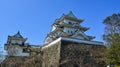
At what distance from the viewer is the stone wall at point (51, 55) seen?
19.5 metres

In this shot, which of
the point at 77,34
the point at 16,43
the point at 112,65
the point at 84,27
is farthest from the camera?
the point at 16,43

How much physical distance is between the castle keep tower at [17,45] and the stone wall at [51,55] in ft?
23.5

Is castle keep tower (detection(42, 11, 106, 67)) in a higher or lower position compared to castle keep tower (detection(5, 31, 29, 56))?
lower

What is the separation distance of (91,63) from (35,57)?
23.3 ft

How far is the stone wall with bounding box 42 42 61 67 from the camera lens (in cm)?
1946

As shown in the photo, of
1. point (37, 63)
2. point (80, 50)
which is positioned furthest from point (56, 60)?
point (37, 63)

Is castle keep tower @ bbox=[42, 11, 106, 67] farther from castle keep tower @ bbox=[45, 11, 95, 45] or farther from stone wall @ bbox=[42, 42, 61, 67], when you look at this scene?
castle keep tower @ bbox=[45, 11, 95, 45]

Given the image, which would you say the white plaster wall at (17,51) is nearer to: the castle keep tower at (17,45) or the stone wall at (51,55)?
the castle keep tower at (17,45)

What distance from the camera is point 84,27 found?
30484 mm

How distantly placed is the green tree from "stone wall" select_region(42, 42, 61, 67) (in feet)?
14.9

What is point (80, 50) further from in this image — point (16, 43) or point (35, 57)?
point (16, 43)

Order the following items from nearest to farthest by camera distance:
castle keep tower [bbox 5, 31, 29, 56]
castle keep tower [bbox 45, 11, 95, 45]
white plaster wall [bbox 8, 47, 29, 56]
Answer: white plaster wall [bbox 8, 47, 29, 56]
castle keep tower [bbox 5, 31, 29, 56]
castle keep tower [bbox 45, 11, 95, 45]

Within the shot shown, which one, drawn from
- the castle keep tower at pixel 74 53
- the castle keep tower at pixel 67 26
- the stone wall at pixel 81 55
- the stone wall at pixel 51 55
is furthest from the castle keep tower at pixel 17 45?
the stone wall at pixel 81 55

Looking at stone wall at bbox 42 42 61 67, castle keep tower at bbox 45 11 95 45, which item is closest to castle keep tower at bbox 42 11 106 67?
stone wall at bbox 42 42 61 67
